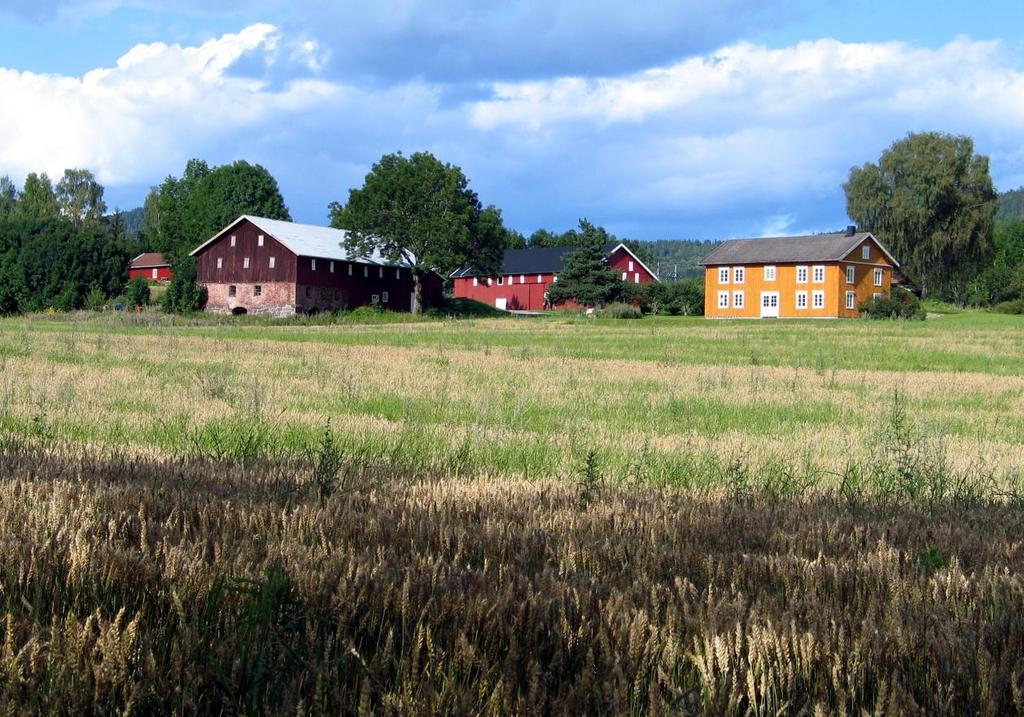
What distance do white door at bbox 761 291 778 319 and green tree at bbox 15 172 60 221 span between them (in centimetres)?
9510

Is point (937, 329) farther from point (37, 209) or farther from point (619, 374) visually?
point (37, 209)

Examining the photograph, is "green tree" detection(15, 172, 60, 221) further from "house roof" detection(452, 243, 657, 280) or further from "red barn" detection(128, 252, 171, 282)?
"house roof" detection(452, 243, 657, 280)

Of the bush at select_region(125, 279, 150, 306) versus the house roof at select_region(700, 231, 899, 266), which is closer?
the bush at select_region(125, 279, 150, 306)

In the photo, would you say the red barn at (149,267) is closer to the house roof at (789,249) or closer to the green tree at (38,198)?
the green tree at (38,198)

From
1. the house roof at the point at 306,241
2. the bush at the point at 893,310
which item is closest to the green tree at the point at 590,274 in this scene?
the house roof at the point at 306,241

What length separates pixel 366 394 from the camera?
16.6 metres

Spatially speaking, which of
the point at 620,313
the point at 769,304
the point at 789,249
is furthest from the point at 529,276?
the point at 620,313

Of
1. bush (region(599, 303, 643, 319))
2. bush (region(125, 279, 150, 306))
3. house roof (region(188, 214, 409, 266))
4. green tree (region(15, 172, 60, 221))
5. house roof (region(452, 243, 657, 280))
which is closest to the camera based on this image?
bush (region(599, 303, 643, 319))

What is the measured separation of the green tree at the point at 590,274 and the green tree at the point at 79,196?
241ft

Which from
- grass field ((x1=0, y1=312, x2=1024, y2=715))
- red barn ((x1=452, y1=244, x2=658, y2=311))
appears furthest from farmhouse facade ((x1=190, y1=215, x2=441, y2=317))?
grass field ((x1=0, y1=312, x2=1024, y2=715))

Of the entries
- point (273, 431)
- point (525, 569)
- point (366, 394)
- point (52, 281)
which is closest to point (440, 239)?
point (52, 281)

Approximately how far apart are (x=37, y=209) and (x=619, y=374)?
12711cm

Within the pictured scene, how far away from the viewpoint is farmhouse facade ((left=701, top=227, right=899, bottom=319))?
298ft

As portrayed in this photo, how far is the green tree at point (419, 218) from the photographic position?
81.9m
